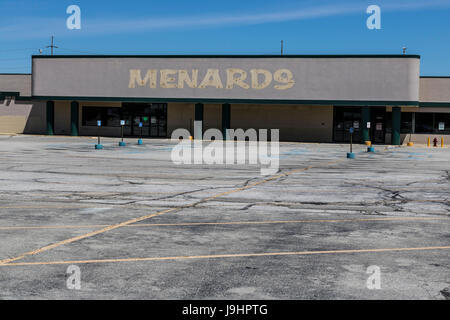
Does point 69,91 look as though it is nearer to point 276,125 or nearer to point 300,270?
point 276,125

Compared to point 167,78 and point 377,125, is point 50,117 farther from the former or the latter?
point 377,125

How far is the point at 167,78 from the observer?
48.2 meters

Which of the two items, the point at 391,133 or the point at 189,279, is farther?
the point at 391,133

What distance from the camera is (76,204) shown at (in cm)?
1255

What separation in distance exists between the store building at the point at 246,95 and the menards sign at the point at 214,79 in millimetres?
80

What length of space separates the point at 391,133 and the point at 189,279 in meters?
43.0

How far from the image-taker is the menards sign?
46.2 meters

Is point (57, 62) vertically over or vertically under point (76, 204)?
over

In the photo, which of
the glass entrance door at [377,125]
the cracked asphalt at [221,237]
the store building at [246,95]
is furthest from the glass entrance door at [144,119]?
the cracked asphalt at [221,237]

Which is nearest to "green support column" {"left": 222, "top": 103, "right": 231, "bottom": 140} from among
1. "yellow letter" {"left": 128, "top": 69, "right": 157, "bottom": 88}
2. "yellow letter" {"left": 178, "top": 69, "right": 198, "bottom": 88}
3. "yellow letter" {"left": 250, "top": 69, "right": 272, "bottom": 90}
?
"yellow letter" {"left": 250, "top": 69, "right": 272, "bottom": 90}

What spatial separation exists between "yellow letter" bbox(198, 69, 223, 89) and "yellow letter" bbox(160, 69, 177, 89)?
7.92 ft

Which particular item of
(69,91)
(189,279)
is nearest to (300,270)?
(189,279)

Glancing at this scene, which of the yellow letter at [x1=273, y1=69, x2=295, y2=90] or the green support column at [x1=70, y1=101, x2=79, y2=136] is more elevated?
the yellow letter at [x1=273, y1=69, x2=295, y2=90]

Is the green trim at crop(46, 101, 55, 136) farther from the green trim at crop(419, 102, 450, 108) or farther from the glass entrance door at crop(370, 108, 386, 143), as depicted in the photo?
the green trim at crop(419, 102, 450, 108)
